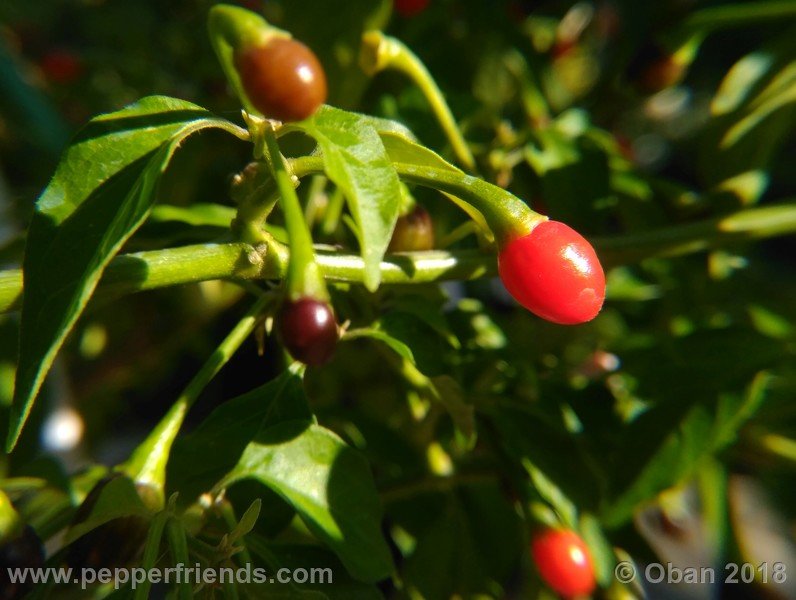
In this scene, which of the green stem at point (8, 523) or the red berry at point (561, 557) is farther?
the red berry at point (561, 557)

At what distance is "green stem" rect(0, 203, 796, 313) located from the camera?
1.45ft

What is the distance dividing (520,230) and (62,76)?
1.05m

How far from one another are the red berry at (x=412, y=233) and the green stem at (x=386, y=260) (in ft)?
0.06

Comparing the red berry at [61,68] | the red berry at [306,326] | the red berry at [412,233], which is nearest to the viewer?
the red berry at [306,326]

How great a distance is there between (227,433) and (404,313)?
0.15 m

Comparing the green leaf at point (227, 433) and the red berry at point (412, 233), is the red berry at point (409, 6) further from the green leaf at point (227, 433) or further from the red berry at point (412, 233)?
the green leaf at point (227, 433)

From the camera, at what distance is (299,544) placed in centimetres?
54

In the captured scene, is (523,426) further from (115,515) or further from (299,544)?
(115,515)

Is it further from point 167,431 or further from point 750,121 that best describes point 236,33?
point 750,121

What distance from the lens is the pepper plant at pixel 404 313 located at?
1.34 feet

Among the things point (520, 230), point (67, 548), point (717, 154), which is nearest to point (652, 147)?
point (717, 154)

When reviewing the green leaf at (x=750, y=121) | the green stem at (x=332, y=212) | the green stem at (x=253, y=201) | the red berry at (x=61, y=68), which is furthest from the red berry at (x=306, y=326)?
the red berry at (x=61, y=68)

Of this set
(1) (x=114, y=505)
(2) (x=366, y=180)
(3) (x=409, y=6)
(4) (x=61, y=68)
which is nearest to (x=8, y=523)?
(1) (x=114, y=505)

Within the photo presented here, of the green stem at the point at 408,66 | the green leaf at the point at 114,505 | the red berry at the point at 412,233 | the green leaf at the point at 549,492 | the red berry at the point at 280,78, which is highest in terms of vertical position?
the red berry at the point at 280,78
